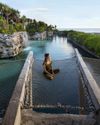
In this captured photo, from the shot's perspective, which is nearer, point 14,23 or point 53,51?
point 53,51

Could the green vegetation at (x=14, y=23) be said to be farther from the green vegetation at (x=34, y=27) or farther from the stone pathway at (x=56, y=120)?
the stone pathway at (x=56, y=120)

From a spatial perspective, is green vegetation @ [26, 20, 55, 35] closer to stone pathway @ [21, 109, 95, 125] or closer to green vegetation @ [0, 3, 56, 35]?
green vegetation @ [0, 3, 56, 35]

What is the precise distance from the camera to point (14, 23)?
12712 cm

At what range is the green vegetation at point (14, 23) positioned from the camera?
313 ft

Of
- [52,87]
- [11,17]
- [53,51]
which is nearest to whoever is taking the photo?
[52,87]

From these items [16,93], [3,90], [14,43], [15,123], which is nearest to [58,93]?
[3,90]

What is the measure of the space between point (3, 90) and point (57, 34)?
16945cm

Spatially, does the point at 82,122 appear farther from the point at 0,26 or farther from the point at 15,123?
the point at 0,26

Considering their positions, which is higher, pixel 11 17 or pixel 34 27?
pixel 11 17

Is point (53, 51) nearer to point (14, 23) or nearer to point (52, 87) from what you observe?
point (14, 23)

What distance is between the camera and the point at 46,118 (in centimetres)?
1206

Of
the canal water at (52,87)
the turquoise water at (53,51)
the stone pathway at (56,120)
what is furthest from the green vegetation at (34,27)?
the stone pathway at (56,120)

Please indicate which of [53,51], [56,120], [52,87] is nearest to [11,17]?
[53,51]

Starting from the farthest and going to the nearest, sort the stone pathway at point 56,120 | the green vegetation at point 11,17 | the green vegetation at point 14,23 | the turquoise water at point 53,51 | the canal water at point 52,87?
the green vegetation at point 11,17 → the green vegetation at point 14,23 → the turquoise water at point 53,51 → the canal water at point 52,87 → the stone pathway at point 56,120
